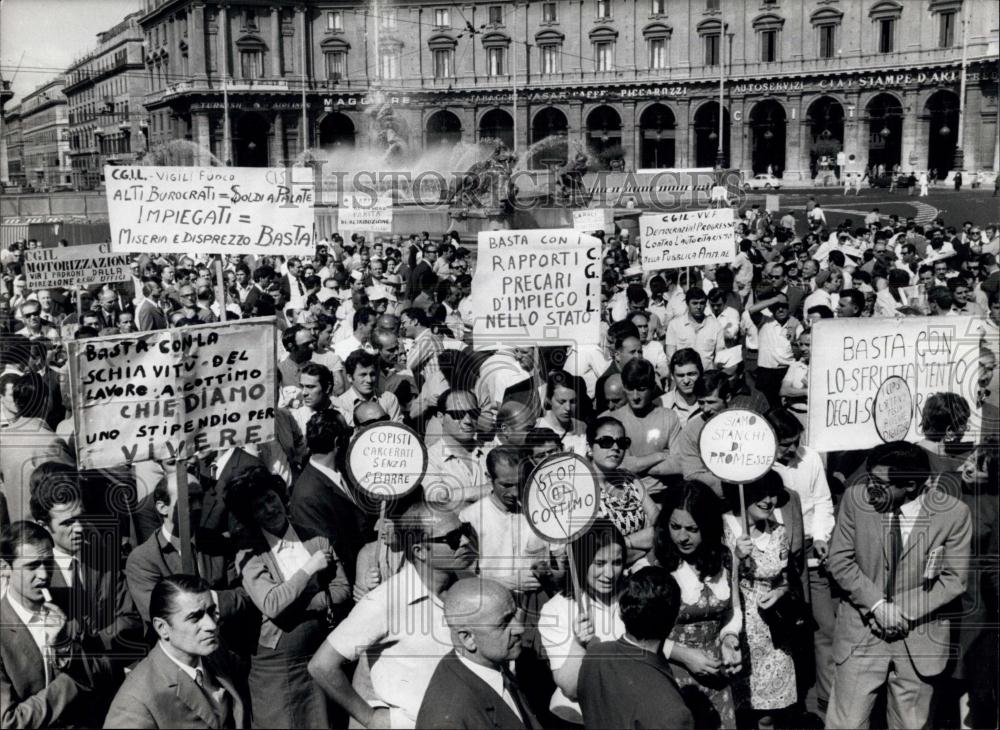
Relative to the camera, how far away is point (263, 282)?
12758 millimetres

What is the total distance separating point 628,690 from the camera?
3215 millimetres

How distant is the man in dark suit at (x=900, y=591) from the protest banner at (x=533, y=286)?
7.41 feet

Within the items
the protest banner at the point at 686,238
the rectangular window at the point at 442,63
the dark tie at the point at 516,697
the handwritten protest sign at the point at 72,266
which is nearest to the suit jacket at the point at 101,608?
the dark tie at the point at 516,697

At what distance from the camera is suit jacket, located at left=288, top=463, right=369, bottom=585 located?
4.62m

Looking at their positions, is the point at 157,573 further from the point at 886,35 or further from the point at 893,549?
the point at 886,35

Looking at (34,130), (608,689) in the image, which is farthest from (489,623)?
(34,130)

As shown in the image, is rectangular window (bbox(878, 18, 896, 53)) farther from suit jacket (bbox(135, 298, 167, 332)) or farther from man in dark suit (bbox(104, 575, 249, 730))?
man in dark suit (bbox(104, 575, 249, 730))

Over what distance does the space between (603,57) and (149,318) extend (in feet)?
163

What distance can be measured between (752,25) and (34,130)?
1950 inches

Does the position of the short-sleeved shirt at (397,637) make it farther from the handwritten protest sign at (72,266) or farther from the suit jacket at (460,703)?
the handwritten protest sign at (72,266)

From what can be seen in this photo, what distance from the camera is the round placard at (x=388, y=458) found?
445 cm

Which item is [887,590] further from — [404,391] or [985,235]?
[985,235]

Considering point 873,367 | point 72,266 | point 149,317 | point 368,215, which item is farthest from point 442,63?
point 873,367

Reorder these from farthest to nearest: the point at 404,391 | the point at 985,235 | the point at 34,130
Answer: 1. the point at 34,130
2. the point at 985,235
3. the point at 404,391
